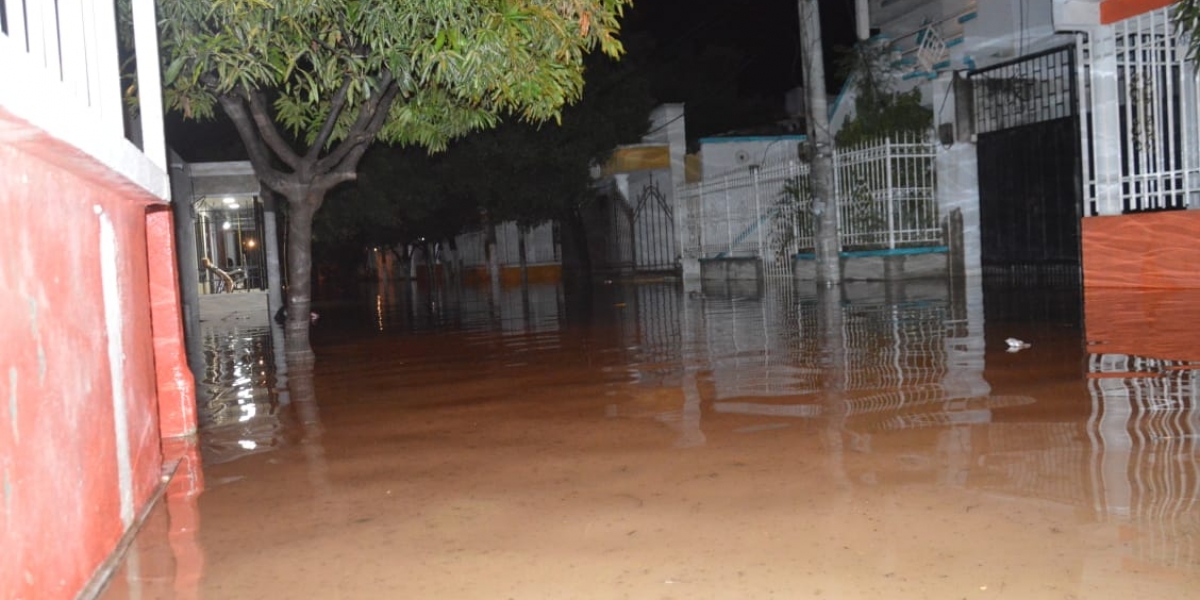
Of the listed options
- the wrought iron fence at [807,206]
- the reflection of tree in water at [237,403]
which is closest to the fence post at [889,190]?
the wrought iron fence at [807,206]

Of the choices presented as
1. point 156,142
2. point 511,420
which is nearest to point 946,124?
point 511,420

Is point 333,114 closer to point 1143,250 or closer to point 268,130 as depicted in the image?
point 268,130

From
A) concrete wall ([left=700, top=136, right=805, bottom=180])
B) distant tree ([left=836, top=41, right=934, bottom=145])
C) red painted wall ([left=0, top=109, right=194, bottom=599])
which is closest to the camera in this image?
red painted wall ([left=0, top=109, right=194, bottom=599])

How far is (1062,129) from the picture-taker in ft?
49.5

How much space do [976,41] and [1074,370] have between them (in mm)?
14009

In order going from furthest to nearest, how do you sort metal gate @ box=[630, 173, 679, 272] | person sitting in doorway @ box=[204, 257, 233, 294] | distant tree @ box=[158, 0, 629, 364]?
metal gate @ box=[630, 173, 679, 272] < person sitting in doorway @ box=[204, 257, 233, 294] < distant tree @ box=[158, 0, 629, 364]

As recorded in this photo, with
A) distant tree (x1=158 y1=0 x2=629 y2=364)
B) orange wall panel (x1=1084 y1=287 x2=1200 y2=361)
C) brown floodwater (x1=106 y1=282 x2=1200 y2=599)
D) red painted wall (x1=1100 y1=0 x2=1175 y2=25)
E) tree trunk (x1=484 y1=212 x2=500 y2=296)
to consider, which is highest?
red painted wall (x1=1100 y1=0 x2=1175 y2=25)

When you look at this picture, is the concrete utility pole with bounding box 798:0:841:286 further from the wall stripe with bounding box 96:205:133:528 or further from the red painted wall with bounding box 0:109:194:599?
the red painted wall with bounding box 0:109:194:599

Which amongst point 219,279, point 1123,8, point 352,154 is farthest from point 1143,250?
point 219,279

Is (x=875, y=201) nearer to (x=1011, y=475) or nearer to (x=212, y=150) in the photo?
(x=1011, y=475)

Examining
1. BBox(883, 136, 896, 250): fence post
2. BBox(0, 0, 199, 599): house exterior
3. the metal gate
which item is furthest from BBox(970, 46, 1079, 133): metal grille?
BBox(0, 0, 199, 599): house exterior

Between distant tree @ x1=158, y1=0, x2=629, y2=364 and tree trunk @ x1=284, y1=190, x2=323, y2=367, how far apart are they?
13 millimetres

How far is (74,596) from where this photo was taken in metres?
2.87

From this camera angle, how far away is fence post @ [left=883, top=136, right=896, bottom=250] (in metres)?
17.2
